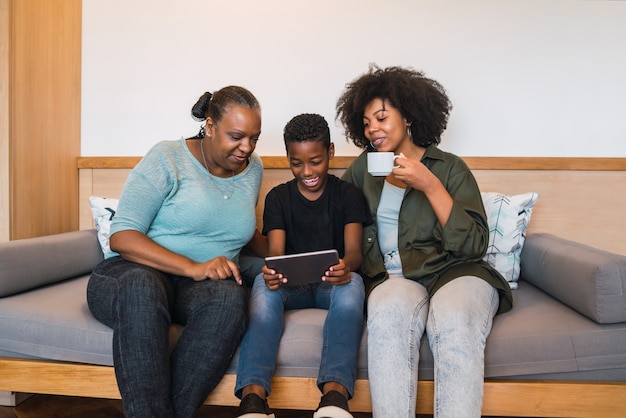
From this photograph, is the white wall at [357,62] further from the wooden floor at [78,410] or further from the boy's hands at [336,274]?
the wooden floor at [78,410]

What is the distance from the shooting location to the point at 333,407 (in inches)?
50.1

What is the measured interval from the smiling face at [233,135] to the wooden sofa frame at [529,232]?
57cm

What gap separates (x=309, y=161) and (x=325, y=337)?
21.9 inches

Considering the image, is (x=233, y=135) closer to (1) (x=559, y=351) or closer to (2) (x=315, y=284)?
(2) (x=315, y=284)

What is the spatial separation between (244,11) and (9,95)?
3.20ft

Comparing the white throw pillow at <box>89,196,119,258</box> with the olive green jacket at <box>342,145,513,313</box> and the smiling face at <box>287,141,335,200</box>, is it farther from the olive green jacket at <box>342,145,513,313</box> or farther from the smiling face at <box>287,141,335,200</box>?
the olive green jacket at <box>342,145,513,313</box>

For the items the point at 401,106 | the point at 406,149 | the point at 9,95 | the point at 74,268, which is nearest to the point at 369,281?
the point at 406,149

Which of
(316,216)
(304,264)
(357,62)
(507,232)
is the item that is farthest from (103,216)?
(507,232)

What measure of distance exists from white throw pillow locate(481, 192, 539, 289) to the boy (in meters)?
0.48

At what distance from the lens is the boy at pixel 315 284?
1364 mm

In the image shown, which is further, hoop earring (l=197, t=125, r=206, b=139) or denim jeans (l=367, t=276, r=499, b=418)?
hoop earring (l=197, t=125, r=206, b=139)

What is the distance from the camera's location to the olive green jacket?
1.57m

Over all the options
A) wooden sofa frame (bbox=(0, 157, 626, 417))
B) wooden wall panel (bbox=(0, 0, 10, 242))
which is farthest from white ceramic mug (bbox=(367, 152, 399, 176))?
wooden wall panel (bbox=(0, 0, 10, 242))

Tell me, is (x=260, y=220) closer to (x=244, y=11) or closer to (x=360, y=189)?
(x=360, y=189)
